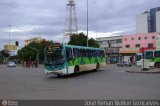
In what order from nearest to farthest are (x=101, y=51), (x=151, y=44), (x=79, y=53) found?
(x=79, y=53), (x=101, y=51), (x=151, y=44)

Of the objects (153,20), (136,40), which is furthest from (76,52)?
(153,20)

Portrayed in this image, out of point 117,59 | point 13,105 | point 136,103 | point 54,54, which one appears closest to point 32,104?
point 13,105

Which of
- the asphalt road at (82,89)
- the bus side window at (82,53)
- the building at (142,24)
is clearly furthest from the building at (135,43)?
the asphalt road at (82,89)

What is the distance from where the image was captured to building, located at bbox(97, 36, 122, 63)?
93537 mm

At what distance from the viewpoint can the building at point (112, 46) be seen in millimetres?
93537

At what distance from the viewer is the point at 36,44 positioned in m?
113

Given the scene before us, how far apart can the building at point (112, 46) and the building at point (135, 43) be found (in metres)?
3.03

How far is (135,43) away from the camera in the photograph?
299ft

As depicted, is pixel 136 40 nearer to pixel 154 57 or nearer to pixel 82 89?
pixel 154 57


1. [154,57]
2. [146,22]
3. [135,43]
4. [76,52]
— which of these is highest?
[146,22]

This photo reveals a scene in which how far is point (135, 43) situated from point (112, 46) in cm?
1250

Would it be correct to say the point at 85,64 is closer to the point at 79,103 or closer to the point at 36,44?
the point at 79,103

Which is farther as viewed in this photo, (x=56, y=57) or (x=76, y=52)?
(x=76, y=52)

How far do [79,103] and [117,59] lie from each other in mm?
82852
